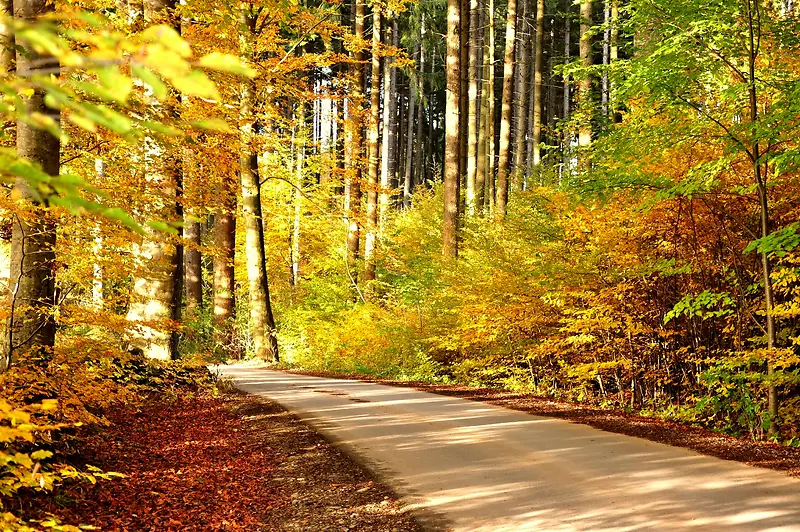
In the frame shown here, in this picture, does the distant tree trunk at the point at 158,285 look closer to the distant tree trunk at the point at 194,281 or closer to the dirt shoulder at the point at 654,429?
the dirt shoulder at the point at 654,429

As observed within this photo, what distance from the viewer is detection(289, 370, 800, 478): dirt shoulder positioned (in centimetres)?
673

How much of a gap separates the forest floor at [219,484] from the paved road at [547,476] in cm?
37

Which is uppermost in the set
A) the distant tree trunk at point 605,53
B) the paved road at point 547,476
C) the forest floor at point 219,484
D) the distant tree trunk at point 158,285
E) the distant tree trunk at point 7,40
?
the distant tree trunk at point 605,53

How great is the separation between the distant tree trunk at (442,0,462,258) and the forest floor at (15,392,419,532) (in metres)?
8.54

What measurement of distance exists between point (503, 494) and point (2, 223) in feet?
16.6

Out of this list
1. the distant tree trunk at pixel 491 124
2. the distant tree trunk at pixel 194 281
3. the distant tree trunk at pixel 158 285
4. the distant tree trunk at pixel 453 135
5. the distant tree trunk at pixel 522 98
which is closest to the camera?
the distant tree trunk at pixel 158 285

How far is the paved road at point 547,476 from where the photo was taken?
5031 mm

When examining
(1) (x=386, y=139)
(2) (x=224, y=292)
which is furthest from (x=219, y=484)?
(1) (x=386, y=139)

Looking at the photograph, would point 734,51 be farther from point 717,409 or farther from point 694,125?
point 717,409

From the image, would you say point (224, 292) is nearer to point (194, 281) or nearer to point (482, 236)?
point (194, 281)

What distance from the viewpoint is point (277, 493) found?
6211mm

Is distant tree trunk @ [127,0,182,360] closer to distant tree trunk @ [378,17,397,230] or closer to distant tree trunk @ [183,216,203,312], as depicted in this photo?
distant tree trunk @ [183,216,203,312]

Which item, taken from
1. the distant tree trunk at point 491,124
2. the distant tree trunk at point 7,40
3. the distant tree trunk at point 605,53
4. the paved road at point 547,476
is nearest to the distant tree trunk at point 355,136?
the distant tree trunk at point 491,124

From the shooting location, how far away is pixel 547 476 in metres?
6.20
